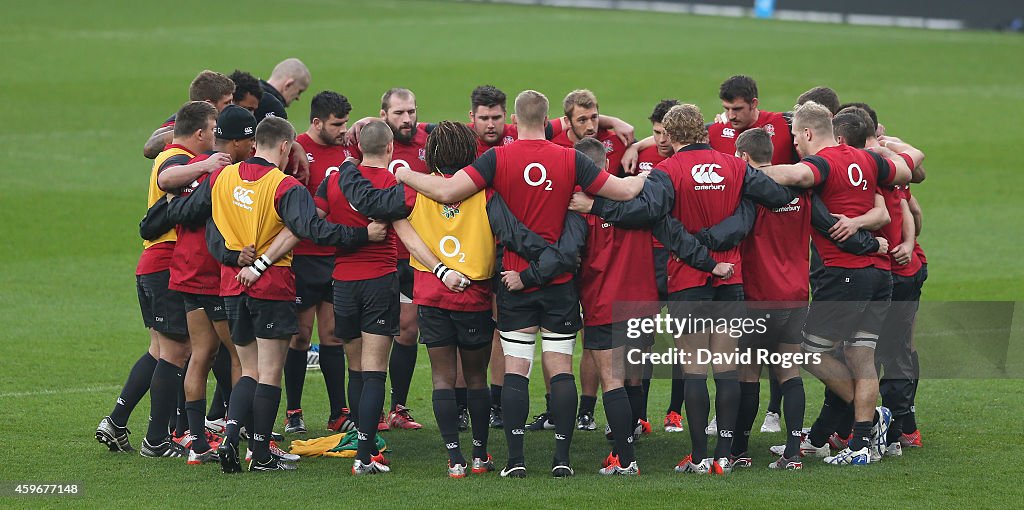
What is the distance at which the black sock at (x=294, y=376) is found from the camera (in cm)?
895

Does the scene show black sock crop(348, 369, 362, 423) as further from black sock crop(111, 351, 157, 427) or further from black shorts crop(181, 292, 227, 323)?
black sock crop(111, 351, 157, 427)

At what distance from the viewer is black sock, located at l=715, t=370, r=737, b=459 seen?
24.8 ft

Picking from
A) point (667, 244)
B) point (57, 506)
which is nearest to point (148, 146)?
point (57, 506)

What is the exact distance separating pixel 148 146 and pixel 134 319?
11.8 ft

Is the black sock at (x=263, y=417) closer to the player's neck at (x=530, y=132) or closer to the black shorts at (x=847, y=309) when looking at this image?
the player's neck at (x=530, y=132)

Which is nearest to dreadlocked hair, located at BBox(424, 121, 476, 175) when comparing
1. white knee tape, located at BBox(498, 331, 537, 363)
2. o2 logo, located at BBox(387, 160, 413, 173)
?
white knee tape, located at BBox(498, 331, 537, 363)

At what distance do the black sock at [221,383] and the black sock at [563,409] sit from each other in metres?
2.28

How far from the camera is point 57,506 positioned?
6887mm

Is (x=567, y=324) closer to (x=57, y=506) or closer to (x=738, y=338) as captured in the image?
(x=738, y=338)

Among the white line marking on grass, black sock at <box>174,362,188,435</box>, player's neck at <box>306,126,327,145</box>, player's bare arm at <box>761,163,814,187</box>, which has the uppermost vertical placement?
player's bare arm at <box>761,163,814,187</box>

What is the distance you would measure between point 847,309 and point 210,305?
12.4 feet

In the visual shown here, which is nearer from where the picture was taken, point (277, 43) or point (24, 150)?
point (24, 150)

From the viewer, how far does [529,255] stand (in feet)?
24.1

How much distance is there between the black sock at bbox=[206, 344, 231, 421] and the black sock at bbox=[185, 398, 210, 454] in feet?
1.71
